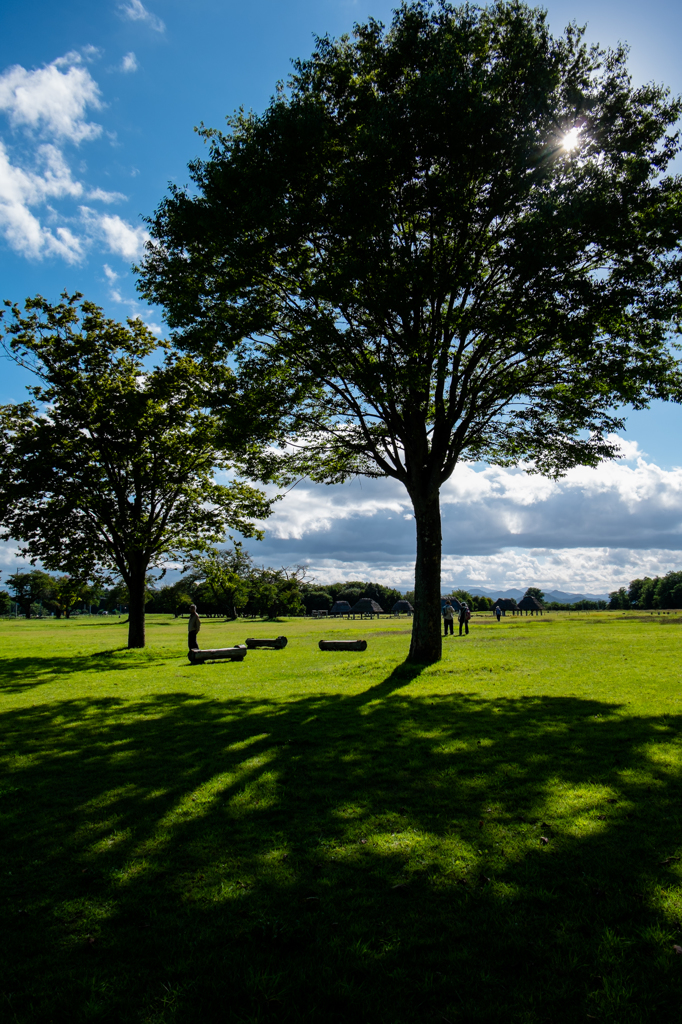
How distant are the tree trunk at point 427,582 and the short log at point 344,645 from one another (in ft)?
23.4

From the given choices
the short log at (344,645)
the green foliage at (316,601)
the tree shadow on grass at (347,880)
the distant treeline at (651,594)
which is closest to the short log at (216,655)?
the short log at (344,645)

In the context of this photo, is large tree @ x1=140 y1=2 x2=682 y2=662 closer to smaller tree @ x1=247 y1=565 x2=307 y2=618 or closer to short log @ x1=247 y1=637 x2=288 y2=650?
short log @ x1=247 y1=637 x2=288 y2=650

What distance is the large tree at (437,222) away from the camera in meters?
13.8

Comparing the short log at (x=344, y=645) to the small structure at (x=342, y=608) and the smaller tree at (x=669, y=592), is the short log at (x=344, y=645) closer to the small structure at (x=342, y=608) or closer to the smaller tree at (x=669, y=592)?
the small structure at (x=342, y=608)

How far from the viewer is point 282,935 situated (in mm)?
4195

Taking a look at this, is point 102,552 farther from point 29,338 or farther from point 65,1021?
point 65,1021

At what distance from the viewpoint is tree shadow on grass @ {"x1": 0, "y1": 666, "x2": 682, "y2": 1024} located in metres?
3.66

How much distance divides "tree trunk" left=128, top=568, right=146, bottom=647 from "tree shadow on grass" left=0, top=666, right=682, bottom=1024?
65.5ft

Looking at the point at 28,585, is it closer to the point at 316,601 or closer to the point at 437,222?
the point at 316,601

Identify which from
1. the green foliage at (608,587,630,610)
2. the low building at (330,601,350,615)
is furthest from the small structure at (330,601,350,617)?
the green foliage at (608,587,630,610)

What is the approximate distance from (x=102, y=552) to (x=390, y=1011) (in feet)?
93.9

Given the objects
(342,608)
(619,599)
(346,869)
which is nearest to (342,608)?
(342,608)

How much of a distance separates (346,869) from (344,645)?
21.0 metres

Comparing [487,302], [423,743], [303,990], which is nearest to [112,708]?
[423,743]
